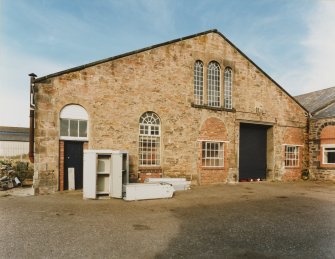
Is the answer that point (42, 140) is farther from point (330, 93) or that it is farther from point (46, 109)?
point (330, 93)

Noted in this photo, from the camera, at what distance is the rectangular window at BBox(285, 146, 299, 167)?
17.9m

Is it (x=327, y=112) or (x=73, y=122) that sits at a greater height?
(x=327, y=112)

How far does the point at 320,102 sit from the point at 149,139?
1416cm

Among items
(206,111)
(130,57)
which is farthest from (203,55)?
(130,57)

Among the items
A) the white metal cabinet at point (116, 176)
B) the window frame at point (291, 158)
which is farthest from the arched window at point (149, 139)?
the window frame at point (291, 158)

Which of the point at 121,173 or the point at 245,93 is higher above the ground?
the point at 245,93

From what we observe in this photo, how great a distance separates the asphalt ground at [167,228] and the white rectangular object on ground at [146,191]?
37 centimetres

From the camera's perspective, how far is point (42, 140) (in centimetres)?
1149

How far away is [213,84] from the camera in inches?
618

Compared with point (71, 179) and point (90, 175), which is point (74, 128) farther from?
point (90, 175)

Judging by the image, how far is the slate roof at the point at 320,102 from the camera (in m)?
18.3

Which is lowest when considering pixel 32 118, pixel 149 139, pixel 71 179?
pixel 71 179

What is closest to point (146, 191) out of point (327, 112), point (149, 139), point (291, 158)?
point (149, 139)

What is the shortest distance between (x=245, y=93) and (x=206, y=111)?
305 cm
